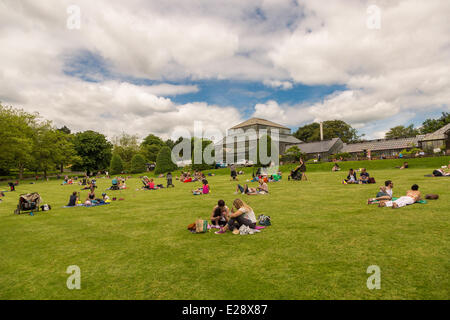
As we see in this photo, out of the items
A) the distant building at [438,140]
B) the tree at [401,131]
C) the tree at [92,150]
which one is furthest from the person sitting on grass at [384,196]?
the tree at [401,131]

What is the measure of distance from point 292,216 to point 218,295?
6362 millimetres

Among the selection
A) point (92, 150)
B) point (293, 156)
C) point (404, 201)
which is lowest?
point (404, 201)

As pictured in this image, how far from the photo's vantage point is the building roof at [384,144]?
58812 millimetres

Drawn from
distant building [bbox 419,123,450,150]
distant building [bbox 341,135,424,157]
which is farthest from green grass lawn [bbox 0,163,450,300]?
distant building [bbox 341,135,424,157]

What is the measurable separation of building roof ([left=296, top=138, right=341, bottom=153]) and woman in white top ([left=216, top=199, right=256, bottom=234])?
6350 cm

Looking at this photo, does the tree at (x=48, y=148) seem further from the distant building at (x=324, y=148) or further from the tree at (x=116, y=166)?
the distant building at (x=324, y=148)

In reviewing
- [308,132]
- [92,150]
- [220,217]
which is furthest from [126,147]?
[220,217]

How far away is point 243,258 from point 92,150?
74733 mm

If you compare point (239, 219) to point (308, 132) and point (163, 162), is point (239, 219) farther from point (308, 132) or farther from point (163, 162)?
point (308, 132)

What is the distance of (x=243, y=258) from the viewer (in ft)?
19.7

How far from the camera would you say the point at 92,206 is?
1573cm
